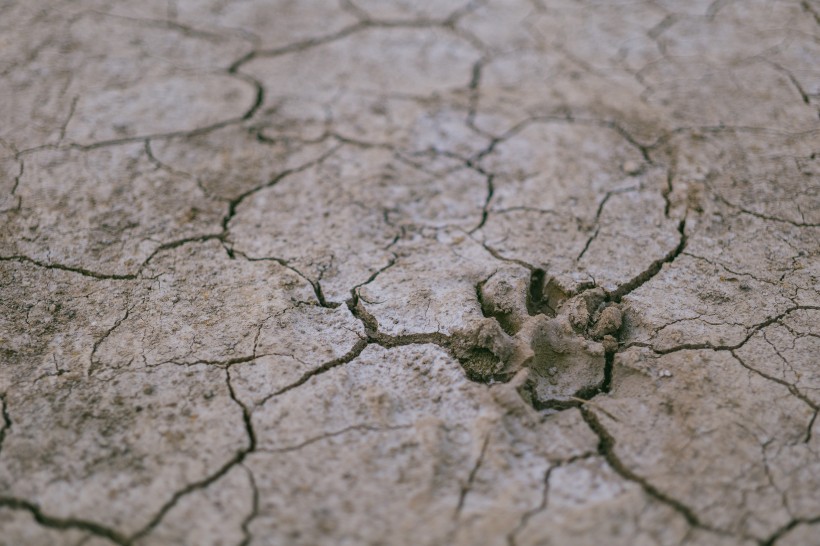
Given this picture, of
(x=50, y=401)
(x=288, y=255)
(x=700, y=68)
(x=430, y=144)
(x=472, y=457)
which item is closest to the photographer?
(x=472, y=457)

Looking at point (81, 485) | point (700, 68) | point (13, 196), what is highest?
point (700, 68)

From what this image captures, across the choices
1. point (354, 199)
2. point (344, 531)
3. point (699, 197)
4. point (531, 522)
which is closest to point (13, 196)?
point (354, 199)

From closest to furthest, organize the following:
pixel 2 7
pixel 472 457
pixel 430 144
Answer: pixel 472 457 → pixel 430 144 → pixel 2 7

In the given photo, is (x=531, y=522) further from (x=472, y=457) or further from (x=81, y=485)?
(x=81, y=485)

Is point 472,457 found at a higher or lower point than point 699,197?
lower

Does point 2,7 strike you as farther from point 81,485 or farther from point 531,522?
point 531,522

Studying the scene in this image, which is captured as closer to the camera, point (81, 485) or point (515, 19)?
point (81, 485)

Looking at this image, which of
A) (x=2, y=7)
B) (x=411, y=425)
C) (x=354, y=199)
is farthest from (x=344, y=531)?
(x=2, y=7)
